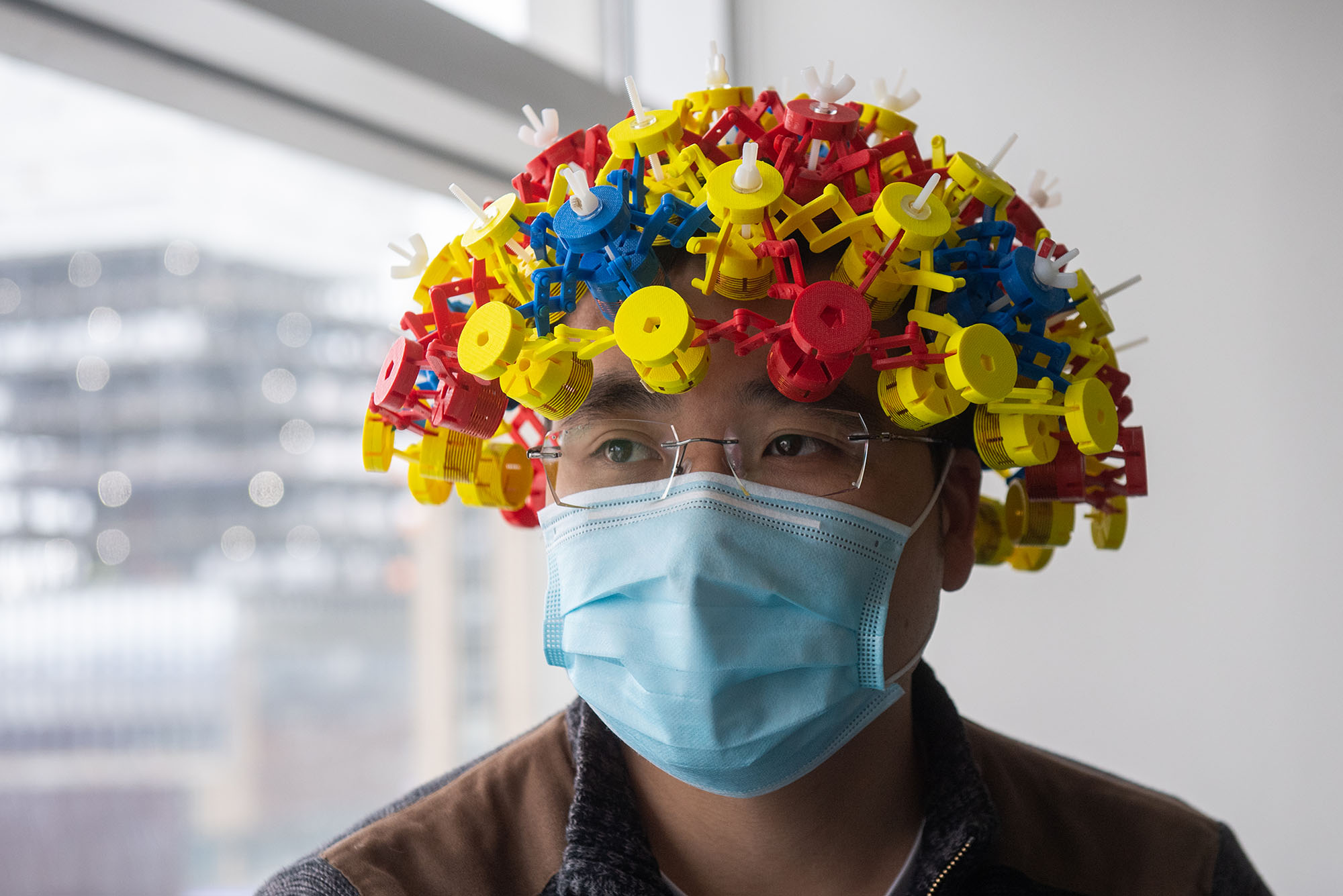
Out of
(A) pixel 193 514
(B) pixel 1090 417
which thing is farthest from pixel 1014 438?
(A) pixel 193 514

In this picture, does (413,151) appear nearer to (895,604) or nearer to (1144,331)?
(895,604)

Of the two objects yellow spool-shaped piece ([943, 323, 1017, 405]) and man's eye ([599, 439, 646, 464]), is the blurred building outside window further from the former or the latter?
yellow spool-shaped piece ([943, 323, 1017, 405])

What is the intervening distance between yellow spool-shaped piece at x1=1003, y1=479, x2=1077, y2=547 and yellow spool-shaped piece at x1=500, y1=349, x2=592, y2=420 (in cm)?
66

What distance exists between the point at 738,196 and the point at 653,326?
17 centimetres

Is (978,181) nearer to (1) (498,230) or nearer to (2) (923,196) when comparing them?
(2) (923,196)

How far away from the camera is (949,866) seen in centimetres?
129

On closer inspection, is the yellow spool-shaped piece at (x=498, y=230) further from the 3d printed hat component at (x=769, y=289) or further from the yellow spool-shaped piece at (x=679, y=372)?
the yellow spool-shaped piece at (x=679, y=372)

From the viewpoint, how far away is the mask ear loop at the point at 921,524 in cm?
124

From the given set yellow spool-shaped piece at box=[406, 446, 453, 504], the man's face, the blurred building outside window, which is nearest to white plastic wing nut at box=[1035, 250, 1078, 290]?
the man's face

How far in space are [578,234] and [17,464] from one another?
3.69 feet

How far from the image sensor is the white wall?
2176 millimetres

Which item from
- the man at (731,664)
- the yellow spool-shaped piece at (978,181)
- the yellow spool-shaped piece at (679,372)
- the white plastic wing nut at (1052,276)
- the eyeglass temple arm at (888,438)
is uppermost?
the yellow spool-shaped piece at (978,181)

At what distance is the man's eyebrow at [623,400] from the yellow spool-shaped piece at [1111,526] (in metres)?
0.69

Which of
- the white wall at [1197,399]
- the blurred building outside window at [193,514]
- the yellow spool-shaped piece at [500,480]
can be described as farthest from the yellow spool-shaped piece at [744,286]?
the white wall at [1197,399]
